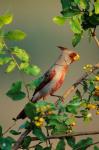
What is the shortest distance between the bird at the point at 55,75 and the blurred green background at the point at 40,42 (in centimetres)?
161

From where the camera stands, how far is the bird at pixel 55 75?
1.62 metres

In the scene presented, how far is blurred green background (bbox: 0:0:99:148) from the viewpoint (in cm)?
345

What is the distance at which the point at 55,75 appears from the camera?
5.55 feet

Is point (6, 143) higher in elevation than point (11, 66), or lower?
lower

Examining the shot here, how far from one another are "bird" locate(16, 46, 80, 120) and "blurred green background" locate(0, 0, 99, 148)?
1607mm

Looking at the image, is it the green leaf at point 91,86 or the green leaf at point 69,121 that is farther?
the green leaf at point 91,86

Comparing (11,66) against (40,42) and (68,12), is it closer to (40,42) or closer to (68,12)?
(68,12)

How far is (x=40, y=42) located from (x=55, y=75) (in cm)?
199

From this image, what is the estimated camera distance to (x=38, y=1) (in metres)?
3.82

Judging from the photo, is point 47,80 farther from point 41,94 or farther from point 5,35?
point 5,35

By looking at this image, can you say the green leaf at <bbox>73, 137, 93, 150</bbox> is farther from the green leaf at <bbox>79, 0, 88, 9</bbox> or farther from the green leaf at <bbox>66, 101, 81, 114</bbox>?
the green leaf at <bbox>79, 0, 88, 9</bbox>

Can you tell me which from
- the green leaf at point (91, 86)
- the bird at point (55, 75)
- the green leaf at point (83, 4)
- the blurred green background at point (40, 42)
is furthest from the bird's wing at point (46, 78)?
the blurred green background at point (40, 42)

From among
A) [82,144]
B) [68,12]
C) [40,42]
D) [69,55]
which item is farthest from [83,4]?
[40,42]

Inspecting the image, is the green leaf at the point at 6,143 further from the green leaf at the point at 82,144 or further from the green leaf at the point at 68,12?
the green leaf at the point at 68,12
